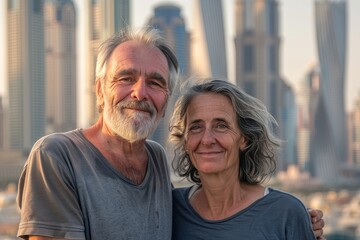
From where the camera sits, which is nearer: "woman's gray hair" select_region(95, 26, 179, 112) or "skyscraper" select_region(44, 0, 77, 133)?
"woman's gray hair" select_region(95, 26, 179, 112)

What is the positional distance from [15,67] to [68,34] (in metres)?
13.5

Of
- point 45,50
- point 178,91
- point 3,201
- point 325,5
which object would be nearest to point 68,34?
point 45,50

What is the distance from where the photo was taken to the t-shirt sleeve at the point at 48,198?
183 cm

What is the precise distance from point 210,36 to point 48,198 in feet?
181

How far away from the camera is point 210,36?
185 feet

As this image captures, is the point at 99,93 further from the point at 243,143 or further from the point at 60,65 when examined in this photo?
the point at 60,65

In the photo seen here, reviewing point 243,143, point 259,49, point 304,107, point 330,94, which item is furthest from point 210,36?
point 243,143

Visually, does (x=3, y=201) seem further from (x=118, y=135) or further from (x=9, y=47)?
(x=118, y=135)

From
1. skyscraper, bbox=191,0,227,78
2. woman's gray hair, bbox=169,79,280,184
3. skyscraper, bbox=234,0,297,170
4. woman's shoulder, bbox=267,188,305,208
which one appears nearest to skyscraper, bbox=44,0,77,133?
skyscraper, bbox=234,0,297,170

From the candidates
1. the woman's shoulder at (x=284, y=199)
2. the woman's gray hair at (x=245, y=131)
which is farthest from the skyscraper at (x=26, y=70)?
the woman's shoulder at (x=284, y=199)

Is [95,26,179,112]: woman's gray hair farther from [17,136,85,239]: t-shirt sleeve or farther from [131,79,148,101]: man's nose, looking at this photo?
[17,136,85,239]: t-shirt sleeve

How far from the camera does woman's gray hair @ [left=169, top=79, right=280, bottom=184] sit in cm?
215

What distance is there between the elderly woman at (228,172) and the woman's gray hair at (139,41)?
106 millimetres

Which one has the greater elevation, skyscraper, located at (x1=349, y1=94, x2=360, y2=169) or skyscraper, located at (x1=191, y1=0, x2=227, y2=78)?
skyscraper, located at (x1=191, y1=0, x2=227, y2=78)
